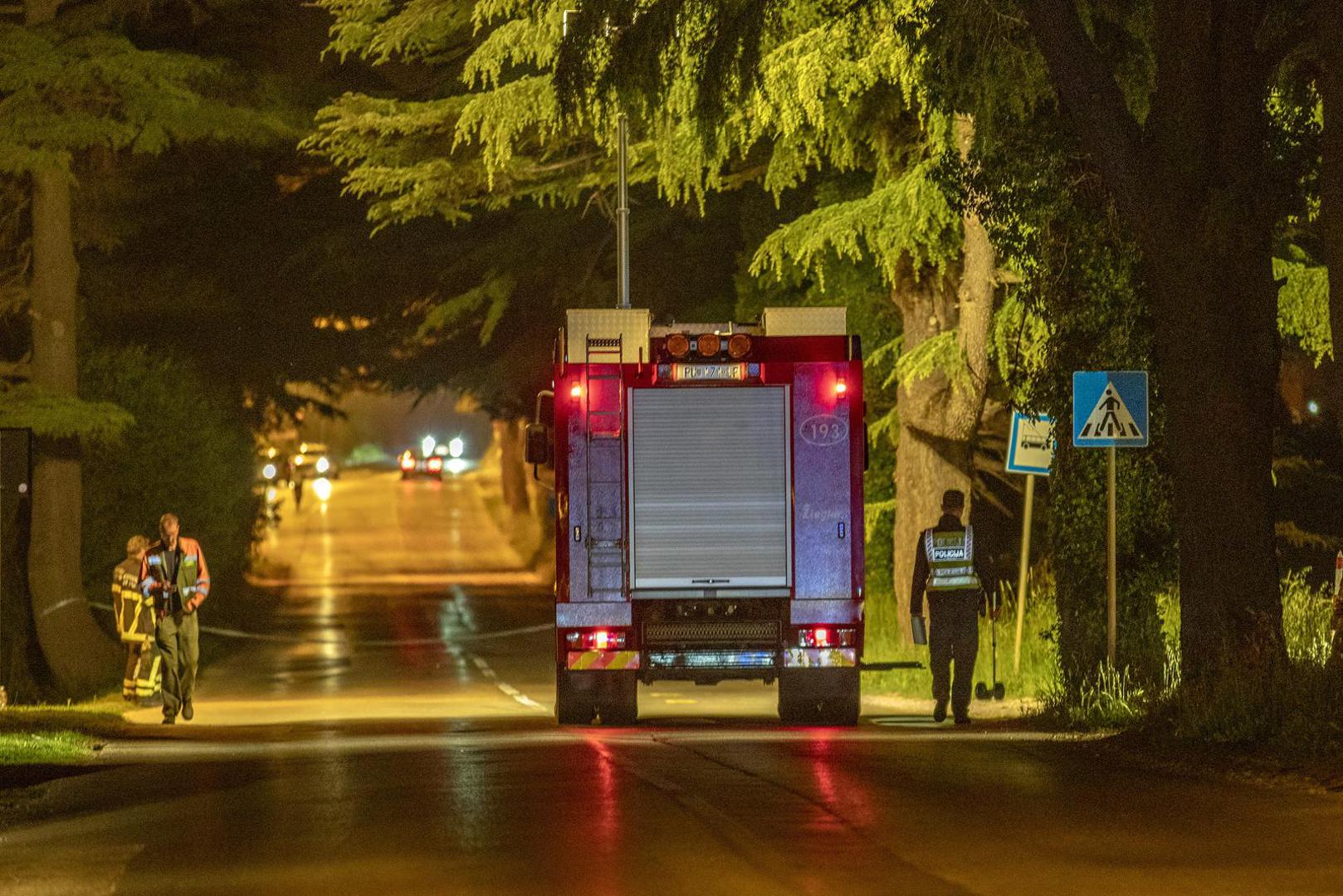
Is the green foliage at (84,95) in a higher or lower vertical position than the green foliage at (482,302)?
higher

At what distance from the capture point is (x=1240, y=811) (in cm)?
1137

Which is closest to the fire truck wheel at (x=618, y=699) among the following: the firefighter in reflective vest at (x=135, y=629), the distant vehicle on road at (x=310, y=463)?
the firefighter in reflective vest at (x=135, y=629)

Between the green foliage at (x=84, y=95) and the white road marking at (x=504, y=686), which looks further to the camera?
the green foliage at (x=84, y=95)

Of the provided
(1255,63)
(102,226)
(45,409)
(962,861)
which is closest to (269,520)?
(102,226)

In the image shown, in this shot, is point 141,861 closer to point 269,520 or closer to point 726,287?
point 726,287

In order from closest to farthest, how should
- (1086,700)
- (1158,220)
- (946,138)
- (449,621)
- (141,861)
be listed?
(141,861) < (1158,220) < (1086,700) < (946,138) < (449,621)

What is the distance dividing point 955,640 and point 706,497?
2.52 m

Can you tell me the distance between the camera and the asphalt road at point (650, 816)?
951 cm

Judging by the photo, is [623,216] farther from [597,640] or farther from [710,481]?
[597,640]

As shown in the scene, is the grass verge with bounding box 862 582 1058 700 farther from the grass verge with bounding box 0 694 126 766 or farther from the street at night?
the grass verge with bounding box 0 694 126 766

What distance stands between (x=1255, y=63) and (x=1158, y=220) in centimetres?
128

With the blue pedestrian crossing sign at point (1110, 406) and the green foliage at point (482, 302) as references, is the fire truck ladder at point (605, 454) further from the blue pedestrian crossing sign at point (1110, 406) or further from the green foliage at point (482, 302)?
the green foliage at point (482, 302)

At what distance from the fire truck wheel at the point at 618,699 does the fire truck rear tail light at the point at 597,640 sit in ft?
0.85

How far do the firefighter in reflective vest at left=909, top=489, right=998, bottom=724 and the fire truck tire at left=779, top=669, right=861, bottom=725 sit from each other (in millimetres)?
825
